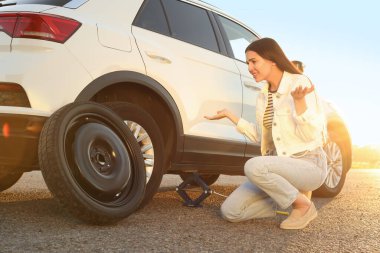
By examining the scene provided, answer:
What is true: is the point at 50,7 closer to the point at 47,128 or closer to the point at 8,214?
the point at 47,128

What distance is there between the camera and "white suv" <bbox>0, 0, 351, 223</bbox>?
122 inches

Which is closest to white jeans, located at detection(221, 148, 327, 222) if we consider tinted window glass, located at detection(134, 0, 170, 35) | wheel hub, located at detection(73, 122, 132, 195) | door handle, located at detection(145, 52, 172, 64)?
wheel hub, located at detection(73, 122, 132, 195)

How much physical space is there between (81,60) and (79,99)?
27 cm

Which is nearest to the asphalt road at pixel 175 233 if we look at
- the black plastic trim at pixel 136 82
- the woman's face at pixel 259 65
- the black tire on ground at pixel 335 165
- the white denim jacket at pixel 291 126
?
the white denim jacket at pixel 291 126

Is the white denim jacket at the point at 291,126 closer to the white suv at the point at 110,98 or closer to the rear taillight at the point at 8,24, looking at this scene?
the white suv at the point at 110,98

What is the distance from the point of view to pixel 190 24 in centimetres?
454

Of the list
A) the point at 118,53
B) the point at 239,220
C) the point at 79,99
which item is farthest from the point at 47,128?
the point at 239,220

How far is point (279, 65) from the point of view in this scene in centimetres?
365

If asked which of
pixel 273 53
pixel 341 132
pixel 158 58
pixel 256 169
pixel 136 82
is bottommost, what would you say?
pixel 341 132

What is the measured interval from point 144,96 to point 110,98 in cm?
31

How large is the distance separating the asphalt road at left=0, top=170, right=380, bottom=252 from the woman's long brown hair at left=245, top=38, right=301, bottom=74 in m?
1.19

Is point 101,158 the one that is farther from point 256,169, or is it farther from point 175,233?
point 256,169

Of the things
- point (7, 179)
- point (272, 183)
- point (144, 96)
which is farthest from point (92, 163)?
point (7, 179)

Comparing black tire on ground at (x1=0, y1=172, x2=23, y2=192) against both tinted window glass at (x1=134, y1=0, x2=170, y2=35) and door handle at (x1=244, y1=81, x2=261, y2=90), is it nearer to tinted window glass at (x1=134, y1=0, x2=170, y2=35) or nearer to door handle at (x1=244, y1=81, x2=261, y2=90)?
tinted window glass at (x1=134, y1=0, x2=170, y2=35)
